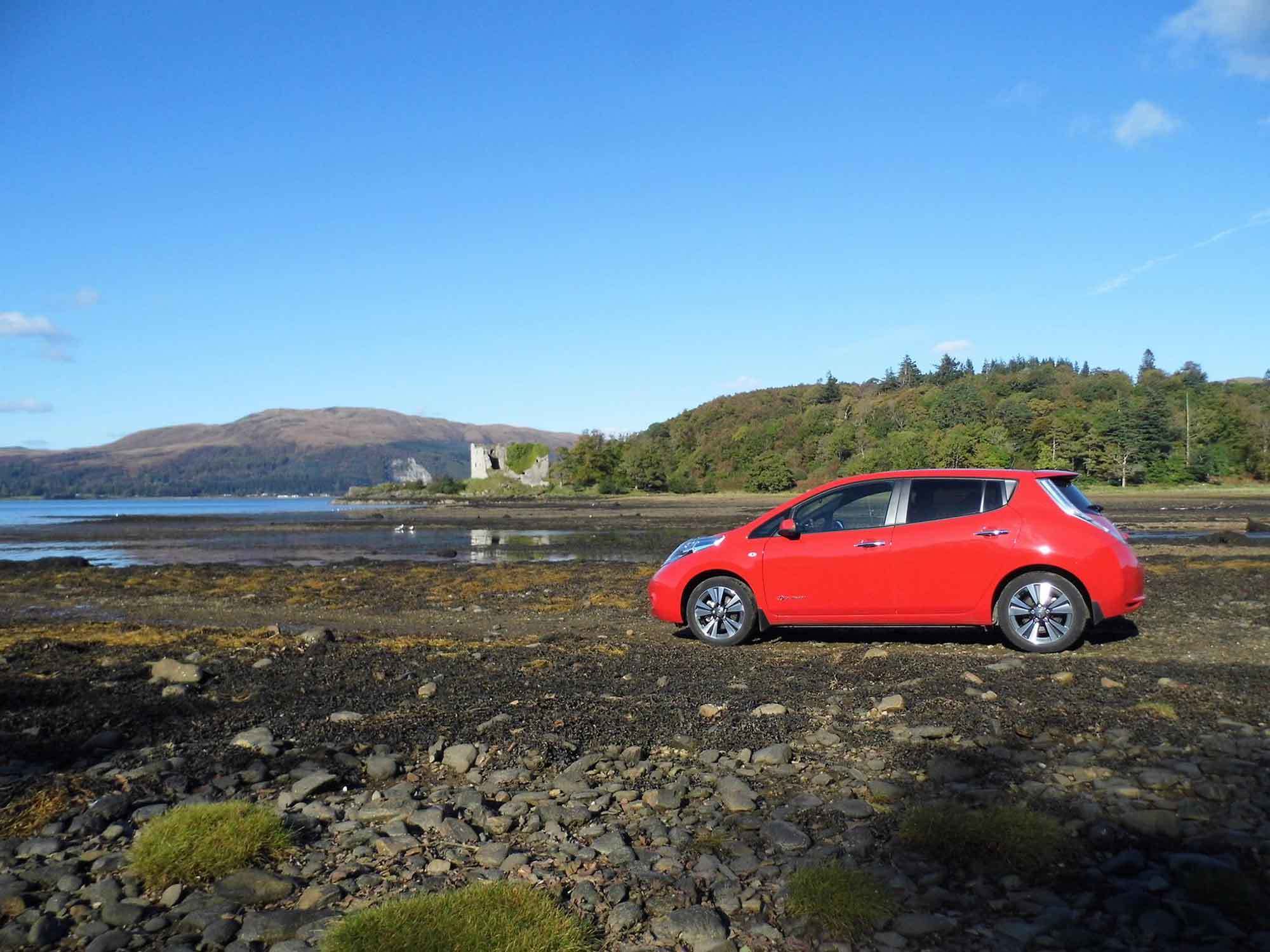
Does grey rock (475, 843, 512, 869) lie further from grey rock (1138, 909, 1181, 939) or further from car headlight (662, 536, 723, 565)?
car headlight (662, 536, 723, 565)

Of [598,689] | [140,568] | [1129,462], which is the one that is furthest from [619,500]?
[598,689]

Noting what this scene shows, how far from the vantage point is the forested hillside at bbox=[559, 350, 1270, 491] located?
95812 millimetres

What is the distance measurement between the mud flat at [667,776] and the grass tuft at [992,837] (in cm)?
3

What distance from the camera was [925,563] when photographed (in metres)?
9.12

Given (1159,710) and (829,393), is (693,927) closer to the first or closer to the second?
(1159,710)

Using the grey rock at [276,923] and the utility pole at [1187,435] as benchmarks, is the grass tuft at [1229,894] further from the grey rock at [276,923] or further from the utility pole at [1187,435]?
the utility pole at [1187,435]

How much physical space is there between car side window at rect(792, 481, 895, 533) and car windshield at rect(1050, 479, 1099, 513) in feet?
5.63

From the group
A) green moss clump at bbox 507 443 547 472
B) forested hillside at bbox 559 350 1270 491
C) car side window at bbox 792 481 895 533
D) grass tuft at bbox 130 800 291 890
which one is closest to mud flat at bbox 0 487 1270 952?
grass tuft at bbox 130 800 291 890

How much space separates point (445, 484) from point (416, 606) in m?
126

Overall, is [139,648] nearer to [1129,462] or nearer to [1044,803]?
[1044,803]

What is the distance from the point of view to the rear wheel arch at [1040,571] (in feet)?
29.1

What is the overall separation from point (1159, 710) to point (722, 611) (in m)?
4.65

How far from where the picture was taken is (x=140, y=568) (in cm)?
2545

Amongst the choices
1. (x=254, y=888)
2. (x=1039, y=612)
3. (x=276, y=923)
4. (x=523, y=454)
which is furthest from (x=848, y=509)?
(x=523, y=454)
